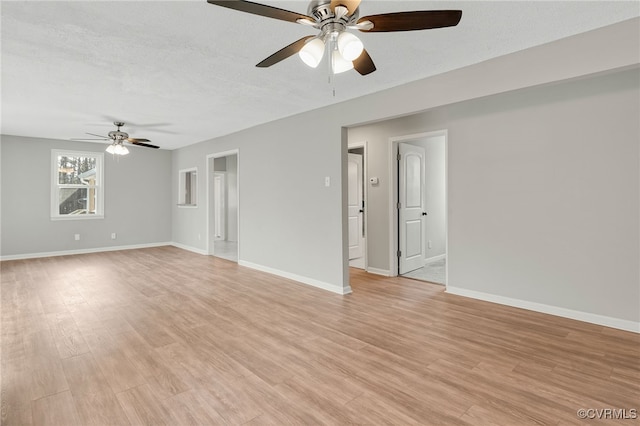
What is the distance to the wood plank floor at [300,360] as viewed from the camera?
73.2 inches

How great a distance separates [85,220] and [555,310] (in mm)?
8602

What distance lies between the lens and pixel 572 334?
283 centimetres

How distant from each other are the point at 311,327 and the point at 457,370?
1.32 metres

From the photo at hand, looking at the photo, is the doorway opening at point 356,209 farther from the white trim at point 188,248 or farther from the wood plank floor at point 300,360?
the white trim at point 188,248

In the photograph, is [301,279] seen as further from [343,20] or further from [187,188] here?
[187,188]

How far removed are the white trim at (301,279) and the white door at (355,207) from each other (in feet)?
4.72

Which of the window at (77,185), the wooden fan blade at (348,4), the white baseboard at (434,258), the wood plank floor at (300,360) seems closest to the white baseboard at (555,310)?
the wood plank floor at (300,360)

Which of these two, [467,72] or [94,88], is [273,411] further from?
[94,88]

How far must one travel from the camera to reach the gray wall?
253 inches

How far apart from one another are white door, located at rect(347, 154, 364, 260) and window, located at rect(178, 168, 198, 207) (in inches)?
153

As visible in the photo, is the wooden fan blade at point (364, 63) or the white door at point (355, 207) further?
the white door at point (355, 207)

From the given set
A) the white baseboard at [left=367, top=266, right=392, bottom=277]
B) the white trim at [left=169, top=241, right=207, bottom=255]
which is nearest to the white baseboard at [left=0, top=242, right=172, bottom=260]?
the white trim at [left=169, top=241, right=207, bottom=255]

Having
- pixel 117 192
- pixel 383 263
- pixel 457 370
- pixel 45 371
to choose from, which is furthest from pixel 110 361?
pixel 117 192

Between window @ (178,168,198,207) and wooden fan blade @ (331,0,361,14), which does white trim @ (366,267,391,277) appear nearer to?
wooden fan blade @ (331,0,361,14)
